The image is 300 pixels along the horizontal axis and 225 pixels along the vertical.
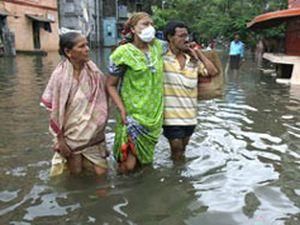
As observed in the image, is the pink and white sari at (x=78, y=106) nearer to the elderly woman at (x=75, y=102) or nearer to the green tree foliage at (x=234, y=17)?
the elderly woman at (x=75, y=102)

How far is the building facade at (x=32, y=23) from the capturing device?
32619 millimetres

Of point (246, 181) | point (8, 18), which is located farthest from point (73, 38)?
point (8, 18)

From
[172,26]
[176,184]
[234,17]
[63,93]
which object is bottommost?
[176,184]

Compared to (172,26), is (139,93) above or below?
below

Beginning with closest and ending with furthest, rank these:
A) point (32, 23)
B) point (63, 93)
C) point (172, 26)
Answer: point (63, 93) < point (172, 26) < point (32, 23)

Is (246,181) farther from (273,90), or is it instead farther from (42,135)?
(273,90)

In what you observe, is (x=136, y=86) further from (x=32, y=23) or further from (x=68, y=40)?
(x=32, y=23)

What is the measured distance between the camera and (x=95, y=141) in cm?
489

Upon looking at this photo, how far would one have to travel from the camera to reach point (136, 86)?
487cm

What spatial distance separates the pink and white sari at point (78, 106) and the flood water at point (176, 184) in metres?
0.51

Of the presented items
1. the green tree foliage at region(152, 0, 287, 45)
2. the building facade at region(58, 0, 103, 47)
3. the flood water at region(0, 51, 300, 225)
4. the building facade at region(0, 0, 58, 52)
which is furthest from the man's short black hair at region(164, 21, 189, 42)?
the building facade at region(58, 0, 103, 47)

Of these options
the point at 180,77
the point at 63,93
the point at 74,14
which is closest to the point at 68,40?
the point at 63,93

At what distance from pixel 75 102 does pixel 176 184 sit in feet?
4.58

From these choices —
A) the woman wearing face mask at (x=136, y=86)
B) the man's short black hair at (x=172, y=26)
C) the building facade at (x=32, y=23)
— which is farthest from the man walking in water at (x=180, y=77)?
the building facade at (x=32, y=23)
